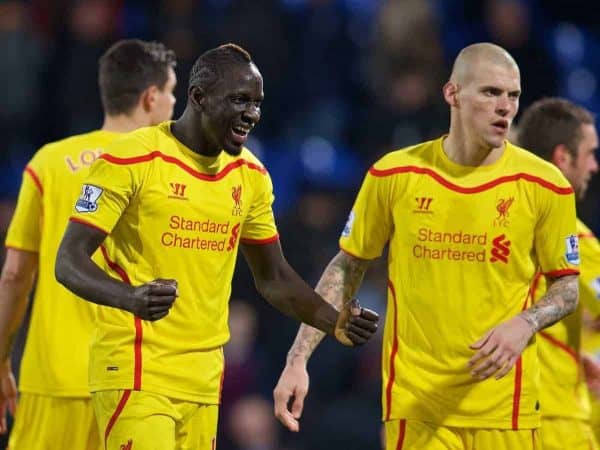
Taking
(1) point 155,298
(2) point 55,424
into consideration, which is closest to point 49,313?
(2) point 55,424

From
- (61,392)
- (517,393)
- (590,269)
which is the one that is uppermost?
(590,269)

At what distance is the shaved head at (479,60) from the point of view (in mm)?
6023

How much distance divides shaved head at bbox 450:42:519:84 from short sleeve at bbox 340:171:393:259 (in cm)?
53

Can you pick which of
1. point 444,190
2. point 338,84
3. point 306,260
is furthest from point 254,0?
point 444,190

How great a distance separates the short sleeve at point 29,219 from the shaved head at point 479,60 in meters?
1.95

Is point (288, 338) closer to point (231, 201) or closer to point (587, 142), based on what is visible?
point (587, 142)

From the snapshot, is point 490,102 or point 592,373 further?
point 592,373

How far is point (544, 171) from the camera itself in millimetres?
5969

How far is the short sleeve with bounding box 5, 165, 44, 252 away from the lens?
6.57m

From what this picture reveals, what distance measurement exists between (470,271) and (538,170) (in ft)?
1.67

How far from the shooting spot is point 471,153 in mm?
6016

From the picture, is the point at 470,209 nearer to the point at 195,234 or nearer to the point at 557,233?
the point at 557,233

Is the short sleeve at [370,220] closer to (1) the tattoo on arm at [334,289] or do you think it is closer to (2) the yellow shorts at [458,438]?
(1) the tattoo on arm at [334,289]

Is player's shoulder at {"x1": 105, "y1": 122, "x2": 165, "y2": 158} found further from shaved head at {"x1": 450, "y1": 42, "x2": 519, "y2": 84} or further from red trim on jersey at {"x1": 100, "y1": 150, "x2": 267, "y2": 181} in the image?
shaved head at {"x1": 450, "y1": 42, "x2": 519, "y2": 84}
